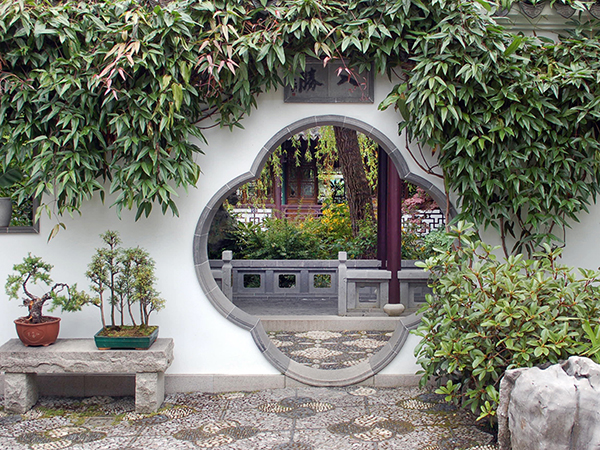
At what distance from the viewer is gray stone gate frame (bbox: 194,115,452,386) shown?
467 centimetres

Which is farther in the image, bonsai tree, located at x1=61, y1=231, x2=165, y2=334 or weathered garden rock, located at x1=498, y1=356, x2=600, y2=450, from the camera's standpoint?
bonsai tree, located at x1=61, y1=231, x2=165, y2=334

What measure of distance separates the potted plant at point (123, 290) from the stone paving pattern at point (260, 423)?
566mm

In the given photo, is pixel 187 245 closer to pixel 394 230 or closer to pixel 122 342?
pixel 122 342

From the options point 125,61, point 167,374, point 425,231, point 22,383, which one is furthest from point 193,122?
point 425,231

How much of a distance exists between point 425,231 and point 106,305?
715 centimetres

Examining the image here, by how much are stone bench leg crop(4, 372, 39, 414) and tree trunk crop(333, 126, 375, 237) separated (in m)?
6.67

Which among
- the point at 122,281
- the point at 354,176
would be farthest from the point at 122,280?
the point at 354,176

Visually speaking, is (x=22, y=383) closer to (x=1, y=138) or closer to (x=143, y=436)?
(x=143, y=436)

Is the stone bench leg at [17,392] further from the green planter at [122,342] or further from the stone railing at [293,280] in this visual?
the stone railing at [293,280]

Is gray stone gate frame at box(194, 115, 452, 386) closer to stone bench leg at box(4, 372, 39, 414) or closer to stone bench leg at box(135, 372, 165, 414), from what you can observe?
stone bench leg at box(135, 372, 165, 414)

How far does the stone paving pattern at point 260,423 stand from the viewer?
147 inches

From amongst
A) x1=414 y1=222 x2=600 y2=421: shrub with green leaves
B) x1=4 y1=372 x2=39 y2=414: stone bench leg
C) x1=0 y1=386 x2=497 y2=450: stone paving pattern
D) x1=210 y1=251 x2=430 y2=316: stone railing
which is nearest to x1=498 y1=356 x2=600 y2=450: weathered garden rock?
x1=414 y1=222 x2=600 y2=421: shrub with green leaves

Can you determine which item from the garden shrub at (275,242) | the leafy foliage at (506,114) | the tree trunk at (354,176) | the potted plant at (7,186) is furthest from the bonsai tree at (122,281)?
the tree trunk at (354,176)

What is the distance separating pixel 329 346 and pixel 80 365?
318 centimetres
